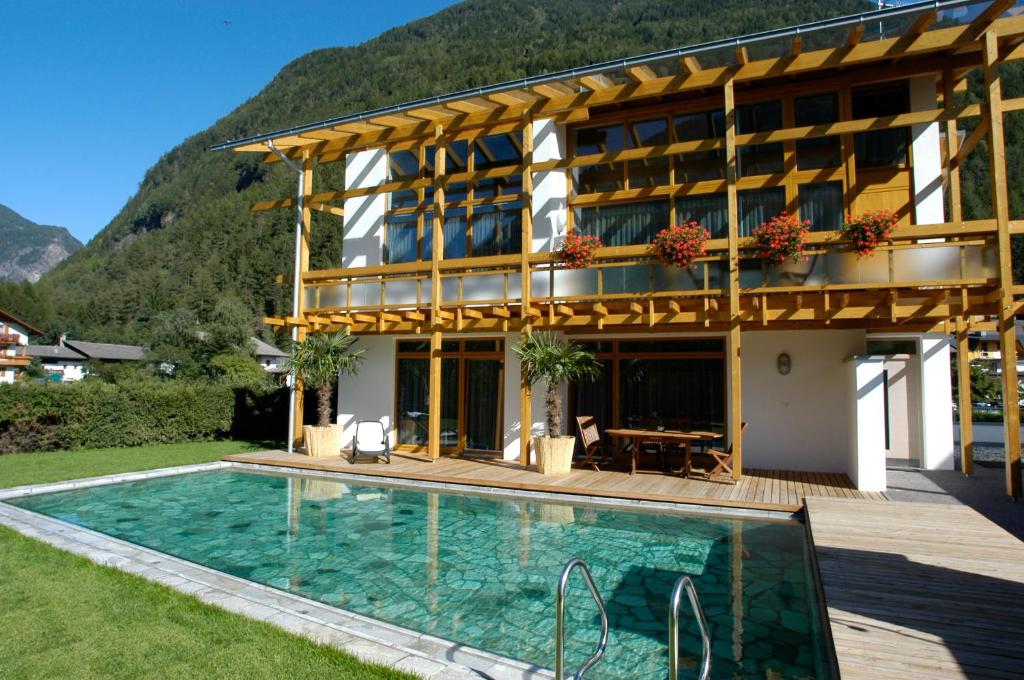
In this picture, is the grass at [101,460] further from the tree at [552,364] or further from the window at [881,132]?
the window at [881,132]

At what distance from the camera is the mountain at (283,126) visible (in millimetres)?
54812

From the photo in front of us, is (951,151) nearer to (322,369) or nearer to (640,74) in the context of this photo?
(640,74)

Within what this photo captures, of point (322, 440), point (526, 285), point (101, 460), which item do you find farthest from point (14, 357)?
point (526, 285)

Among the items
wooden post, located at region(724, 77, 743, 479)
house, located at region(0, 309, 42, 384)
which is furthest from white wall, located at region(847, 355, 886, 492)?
house, located at region(0, 309, 42, 384)

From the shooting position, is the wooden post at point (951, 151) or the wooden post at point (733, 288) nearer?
the wooden post at point (733, 288)

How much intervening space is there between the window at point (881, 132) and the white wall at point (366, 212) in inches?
388

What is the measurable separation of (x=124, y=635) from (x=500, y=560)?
11.4 feet

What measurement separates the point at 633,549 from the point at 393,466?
235 inches

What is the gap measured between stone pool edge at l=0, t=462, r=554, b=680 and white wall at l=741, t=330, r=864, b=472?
8702 millimetres

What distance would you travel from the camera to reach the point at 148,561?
19.6 ft

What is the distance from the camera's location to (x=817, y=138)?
37.0 ft

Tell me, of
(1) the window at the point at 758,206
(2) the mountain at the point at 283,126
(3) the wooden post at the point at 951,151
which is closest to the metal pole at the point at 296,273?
(1) the window at the point at 758,206

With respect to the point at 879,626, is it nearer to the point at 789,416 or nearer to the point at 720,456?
the point at 720,456

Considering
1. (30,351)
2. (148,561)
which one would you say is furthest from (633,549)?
(30,351)
